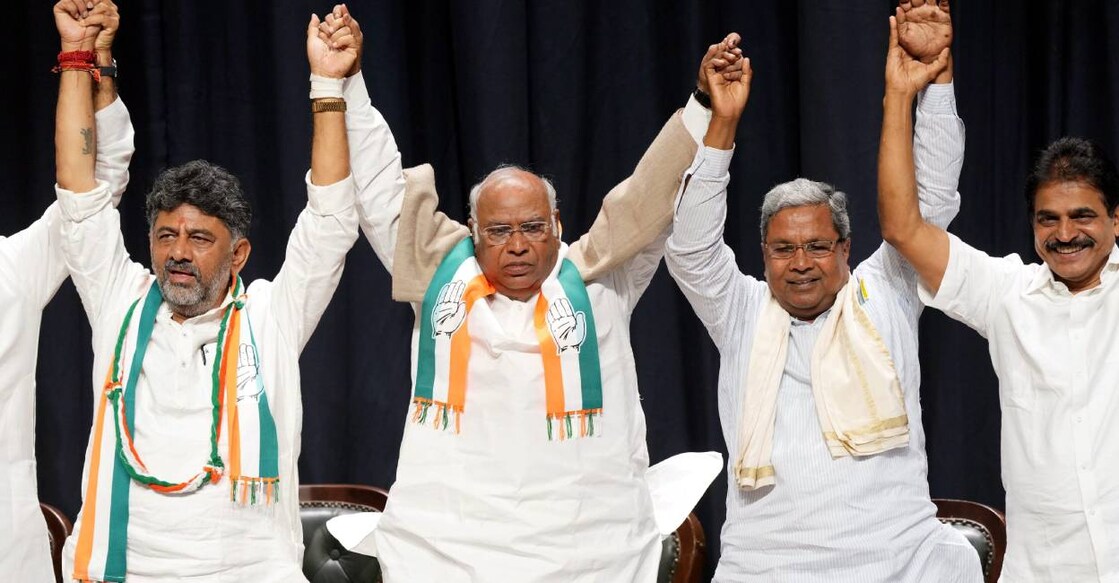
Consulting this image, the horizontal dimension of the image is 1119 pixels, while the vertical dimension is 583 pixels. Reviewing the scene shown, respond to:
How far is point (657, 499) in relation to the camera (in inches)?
125

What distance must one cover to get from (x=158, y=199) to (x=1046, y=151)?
1.94 metres

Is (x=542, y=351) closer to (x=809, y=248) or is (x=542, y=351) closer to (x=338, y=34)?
(x=809, y=248)

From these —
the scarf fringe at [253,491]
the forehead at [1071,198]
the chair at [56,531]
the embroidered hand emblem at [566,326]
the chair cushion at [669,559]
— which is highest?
the forehead at [1071,198]

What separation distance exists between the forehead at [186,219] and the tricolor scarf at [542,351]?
54 cm

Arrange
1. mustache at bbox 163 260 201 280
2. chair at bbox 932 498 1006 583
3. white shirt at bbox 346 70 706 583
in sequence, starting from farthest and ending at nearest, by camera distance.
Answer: chair at bbox 932 498 1006 583
mustache at bbox 163 260 201 280
white shirt at bbox 346 70 706 583

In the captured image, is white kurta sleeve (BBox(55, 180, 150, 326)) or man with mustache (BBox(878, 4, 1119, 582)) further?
white kurta sleeve (BBox(55, 180, 150, 326))

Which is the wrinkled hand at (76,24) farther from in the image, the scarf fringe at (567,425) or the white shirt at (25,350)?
the scarf fringe at (567,425)

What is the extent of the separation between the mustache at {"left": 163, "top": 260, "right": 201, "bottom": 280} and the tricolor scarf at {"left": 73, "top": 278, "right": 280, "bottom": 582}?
0.09 m

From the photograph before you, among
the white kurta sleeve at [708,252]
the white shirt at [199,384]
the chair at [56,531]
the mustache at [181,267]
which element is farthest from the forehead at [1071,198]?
the chair at [56,531]

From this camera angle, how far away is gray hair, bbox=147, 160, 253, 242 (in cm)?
311

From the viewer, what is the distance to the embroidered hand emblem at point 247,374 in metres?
3.05

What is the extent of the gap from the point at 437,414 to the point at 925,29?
1320mm

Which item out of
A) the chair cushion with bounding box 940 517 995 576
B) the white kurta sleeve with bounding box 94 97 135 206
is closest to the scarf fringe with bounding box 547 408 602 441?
the white kurta sleeve with bounding box 94 97 135 206

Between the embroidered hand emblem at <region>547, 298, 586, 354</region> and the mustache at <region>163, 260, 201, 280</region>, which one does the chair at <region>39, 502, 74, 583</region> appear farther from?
the embroidered hand emblem at <region>547, 298, 586, 354</region>
